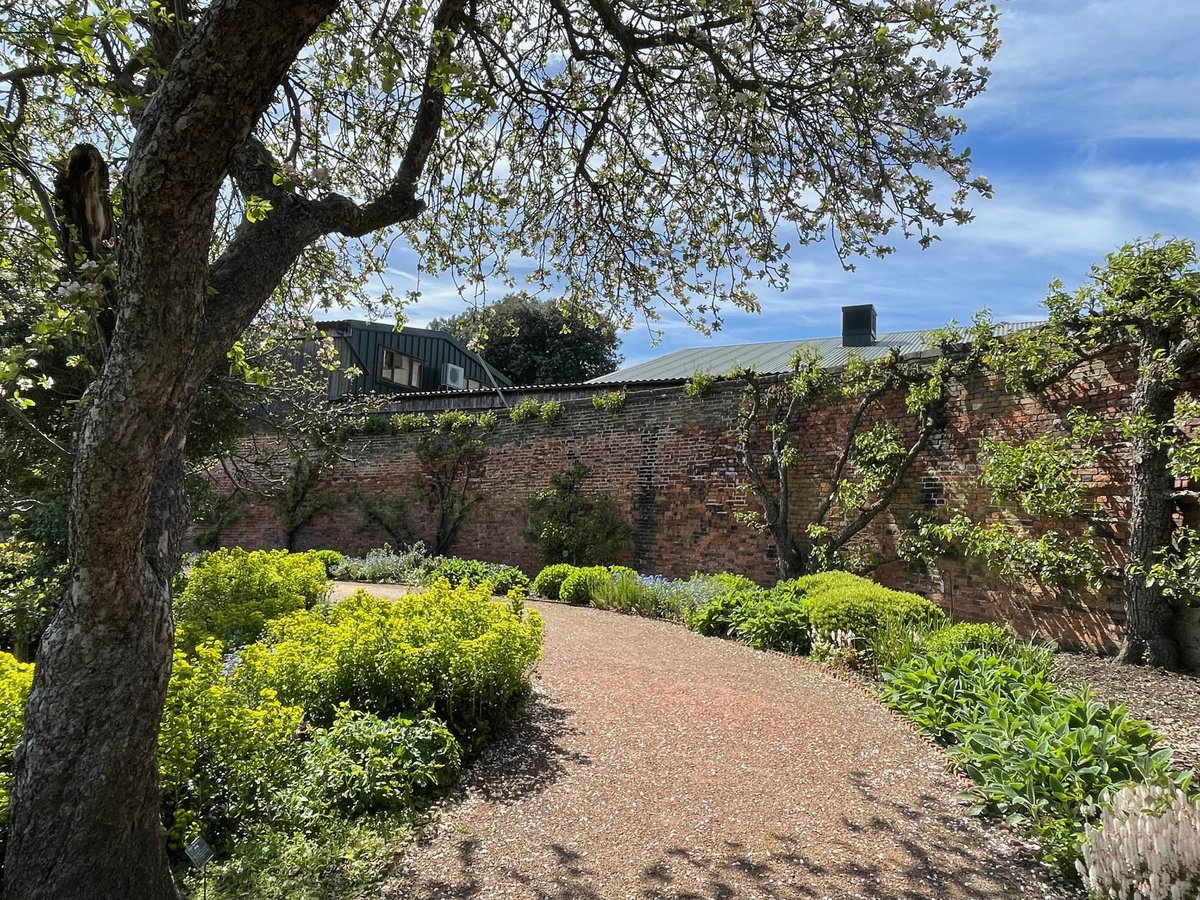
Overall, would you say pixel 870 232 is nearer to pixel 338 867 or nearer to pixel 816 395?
pixel 338 867

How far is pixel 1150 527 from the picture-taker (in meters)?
5.89

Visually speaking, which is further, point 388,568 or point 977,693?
point 388,568

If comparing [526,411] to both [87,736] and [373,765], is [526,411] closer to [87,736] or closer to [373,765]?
[373,765]

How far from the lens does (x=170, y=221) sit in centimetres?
180

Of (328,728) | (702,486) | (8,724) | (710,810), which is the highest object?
(702,486)

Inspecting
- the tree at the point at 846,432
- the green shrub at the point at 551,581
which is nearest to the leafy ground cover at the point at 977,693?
the tree at the point at 846,432

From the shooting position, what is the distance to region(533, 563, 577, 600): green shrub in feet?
32.9

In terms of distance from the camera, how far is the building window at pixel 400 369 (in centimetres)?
2155

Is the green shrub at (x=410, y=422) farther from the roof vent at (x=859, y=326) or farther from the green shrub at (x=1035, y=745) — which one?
the green shrub at (x=1035, y=745)

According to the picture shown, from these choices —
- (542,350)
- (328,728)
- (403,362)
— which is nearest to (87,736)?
(328,728)

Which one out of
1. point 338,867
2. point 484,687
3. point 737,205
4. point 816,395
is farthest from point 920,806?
point 816,395

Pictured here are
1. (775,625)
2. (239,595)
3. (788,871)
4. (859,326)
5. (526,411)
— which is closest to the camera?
(788,871)

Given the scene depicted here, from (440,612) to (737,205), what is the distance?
136 inches

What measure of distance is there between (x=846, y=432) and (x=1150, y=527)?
11.7 ft
